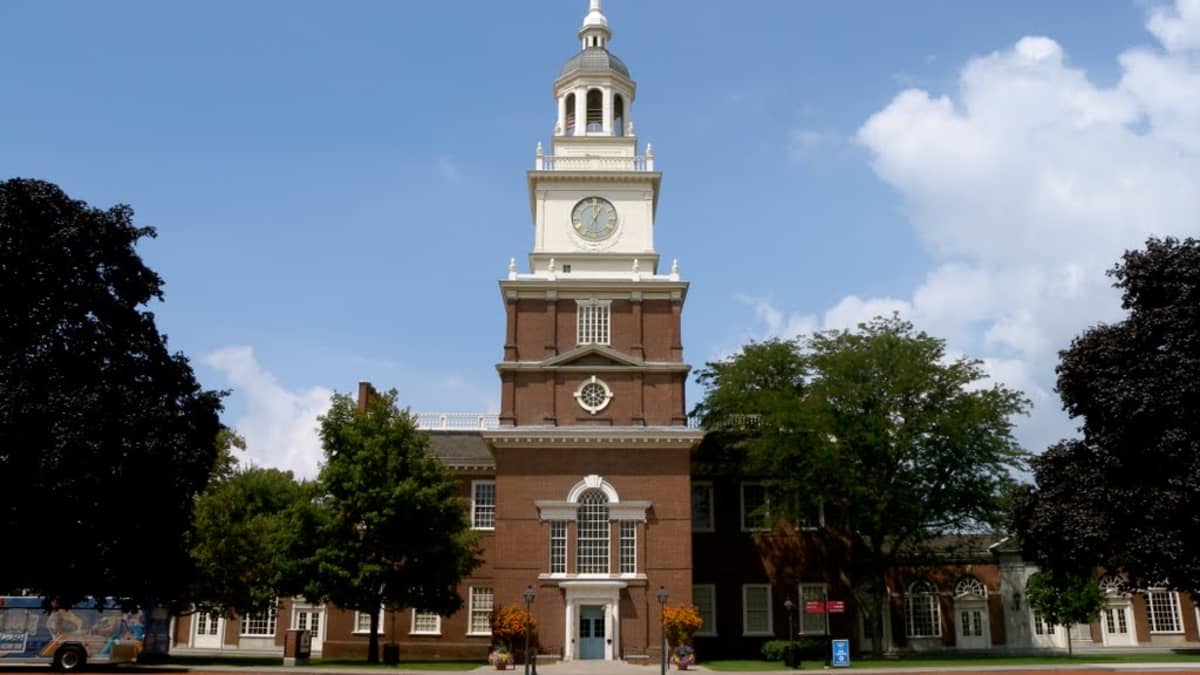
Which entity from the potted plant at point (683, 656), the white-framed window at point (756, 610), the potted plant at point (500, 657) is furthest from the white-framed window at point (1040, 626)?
the potted plant at point (500, 657)

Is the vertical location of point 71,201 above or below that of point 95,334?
above

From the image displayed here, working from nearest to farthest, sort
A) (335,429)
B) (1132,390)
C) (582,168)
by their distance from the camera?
(1132,390) → (335,429) → (582,168)

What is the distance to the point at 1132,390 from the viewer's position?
25.2 metres

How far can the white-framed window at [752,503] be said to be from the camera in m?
47.5

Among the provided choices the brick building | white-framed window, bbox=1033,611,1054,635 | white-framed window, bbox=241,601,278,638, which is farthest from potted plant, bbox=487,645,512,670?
white-framed window, bbox=1033,611,1054,635

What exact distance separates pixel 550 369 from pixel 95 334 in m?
19.0

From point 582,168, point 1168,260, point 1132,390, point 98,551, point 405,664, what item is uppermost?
point 582,168

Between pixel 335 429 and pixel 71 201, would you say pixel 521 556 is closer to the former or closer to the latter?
pixel 335 429

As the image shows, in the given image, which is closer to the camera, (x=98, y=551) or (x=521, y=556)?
(x=98, y=551)

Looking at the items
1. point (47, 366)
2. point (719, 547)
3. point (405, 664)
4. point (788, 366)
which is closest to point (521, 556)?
point (405, 664)

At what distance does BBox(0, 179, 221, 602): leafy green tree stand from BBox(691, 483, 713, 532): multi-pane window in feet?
83.9

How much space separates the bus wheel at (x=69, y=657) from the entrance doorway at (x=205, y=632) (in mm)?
17366

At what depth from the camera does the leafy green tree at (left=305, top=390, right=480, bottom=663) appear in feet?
124

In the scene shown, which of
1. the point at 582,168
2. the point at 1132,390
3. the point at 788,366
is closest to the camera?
the point at 1132,390
